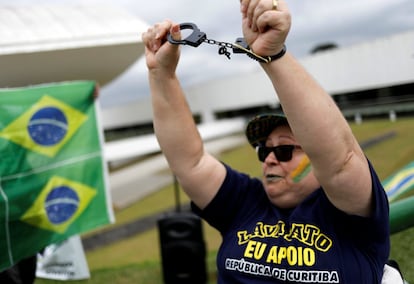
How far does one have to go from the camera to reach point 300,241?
1.26m

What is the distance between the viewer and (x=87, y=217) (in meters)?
3.53

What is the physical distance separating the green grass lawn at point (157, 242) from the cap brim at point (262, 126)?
151 centimetres

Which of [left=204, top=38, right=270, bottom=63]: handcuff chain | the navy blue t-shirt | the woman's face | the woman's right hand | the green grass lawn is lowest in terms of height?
the green grass lawn

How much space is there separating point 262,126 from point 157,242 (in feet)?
15.0

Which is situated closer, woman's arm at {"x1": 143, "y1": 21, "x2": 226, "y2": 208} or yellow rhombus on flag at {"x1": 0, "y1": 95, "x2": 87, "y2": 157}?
woman's arm at {"x1": 143, "y1": 21, "x2": 226, "y2": 208}

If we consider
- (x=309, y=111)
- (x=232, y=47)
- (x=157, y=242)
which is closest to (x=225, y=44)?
(x=232, y=47)

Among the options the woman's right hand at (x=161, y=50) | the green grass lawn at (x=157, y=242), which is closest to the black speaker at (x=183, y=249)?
the green grass lawn at (x=157, y=242)

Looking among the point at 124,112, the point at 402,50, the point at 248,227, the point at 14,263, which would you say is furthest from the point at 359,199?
the point at 124,112

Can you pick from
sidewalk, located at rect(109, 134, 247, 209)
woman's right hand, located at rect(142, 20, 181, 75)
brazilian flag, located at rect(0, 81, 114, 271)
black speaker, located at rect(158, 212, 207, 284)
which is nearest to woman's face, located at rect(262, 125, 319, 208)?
woman's right hand, located at rect(142, 20, 181, 75)

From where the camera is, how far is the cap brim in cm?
148

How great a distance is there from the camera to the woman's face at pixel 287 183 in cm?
138

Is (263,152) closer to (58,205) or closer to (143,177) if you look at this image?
(58,205)

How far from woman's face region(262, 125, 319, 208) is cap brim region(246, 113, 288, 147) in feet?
0.31

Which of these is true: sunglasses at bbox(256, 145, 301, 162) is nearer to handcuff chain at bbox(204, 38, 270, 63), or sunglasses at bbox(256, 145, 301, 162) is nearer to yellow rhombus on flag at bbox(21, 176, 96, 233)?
handcuff chain at bbox(204, 38, 270, 63)
